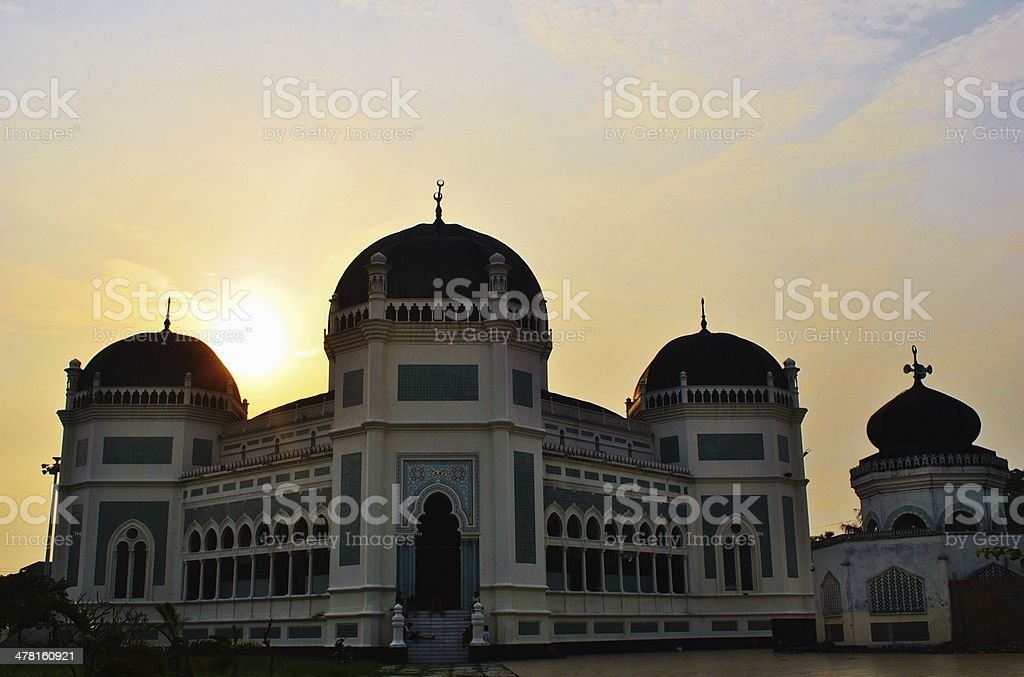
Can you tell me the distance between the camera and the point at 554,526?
3806cm

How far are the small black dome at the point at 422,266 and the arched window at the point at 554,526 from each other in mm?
8233

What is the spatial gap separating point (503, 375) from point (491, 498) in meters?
4.01

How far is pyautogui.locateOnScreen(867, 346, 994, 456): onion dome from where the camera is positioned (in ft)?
143

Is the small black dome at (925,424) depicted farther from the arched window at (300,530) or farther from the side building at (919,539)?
the arched window at (300,530)

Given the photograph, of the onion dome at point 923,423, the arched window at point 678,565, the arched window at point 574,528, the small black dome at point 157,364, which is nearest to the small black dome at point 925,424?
the onion dome at point 923,423

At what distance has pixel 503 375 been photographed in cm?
3516

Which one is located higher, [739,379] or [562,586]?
[739,379]

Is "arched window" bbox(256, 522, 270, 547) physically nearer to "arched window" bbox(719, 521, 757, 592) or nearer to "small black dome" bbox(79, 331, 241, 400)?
"small black dome" bbox(79, 331, 241, 400)

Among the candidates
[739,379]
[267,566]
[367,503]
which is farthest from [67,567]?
[739,379]

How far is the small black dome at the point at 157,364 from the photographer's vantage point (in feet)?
→ 151

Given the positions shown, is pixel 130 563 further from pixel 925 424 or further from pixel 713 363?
pixel 925 424

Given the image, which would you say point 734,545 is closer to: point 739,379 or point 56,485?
point 739,379

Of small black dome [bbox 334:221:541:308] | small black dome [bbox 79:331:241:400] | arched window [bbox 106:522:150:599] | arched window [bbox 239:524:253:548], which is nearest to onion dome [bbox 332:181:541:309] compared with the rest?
small black dome [bbox 334:221:541:308]

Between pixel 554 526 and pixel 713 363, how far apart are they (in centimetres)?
1288
